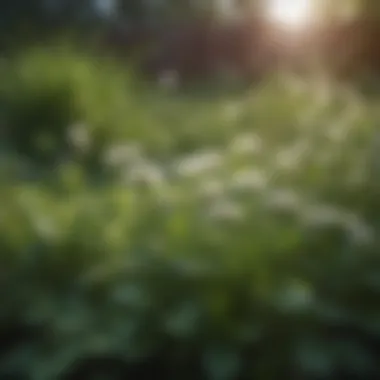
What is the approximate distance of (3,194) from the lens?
140 cm

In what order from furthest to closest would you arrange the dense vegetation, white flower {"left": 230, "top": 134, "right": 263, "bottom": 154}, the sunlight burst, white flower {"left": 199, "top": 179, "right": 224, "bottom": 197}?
1. the sunlight burst
2. white flower {"left": 230, "top": 134, "right": 263, "bottom": 154}
3. white flower {"left": 199, "top": 179, "right": 224, "bottom": 197}
4. the dense vegetation

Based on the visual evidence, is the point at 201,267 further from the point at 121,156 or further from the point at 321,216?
the point at 121,156

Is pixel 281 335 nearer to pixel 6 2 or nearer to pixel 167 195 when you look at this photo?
pixel 167 195

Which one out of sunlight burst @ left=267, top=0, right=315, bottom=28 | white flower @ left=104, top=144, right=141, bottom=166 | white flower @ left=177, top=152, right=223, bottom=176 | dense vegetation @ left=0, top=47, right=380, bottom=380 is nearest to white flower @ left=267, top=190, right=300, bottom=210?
dense vegetation @ left=0, top=47, right=380, bottom=380

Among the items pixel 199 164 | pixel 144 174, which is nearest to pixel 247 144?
pixel 199 164

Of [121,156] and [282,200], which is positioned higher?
[121,156]

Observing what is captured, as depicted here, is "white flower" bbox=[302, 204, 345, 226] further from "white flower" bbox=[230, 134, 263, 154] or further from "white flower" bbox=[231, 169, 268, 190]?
"white flower" bbox=[230, 134, 263, 154]

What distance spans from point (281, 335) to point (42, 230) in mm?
416

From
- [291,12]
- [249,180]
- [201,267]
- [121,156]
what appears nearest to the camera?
[201,267]

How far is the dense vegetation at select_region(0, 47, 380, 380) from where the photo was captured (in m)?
1.20

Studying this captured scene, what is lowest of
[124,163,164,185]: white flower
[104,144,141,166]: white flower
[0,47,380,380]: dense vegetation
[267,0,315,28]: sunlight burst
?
[0,47,380,380]: dense vegetation

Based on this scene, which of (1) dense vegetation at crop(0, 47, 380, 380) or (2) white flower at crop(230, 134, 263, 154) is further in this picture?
(2) white flower at crop(230, 134, 263, 154)

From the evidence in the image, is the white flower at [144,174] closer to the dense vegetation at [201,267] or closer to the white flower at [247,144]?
the dense vegetation at [201,267]

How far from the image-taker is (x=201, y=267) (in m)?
1.22
